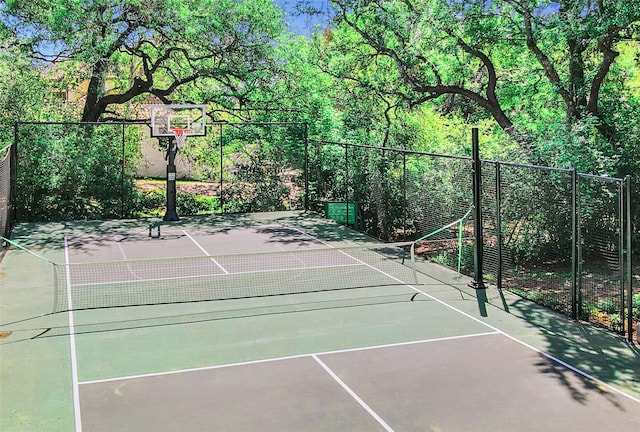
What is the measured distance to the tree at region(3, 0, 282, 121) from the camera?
19969 mm

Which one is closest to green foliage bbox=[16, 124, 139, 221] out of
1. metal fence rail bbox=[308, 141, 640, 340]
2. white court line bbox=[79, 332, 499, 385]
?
metal fence rail bbox=[308, 141, 640, 340]

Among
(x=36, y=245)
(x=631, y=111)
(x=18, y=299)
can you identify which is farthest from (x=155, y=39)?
(x=631, y=111)

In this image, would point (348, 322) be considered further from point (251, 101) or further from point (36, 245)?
point (251, 101)

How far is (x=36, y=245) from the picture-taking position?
51.5 ft

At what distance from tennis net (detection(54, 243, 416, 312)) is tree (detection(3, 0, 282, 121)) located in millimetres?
9530

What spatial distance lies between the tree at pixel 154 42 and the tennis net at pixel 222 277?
31.3ft

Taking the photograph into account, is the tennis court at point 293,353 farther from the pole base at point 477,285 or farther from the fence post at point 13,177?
the fence post at point 13,177

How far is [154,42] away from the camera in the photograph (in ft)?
71.3

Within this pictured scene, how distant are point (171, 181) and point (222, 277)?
779 centimetres

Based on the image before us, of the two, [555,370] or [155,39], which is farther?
[155,39]

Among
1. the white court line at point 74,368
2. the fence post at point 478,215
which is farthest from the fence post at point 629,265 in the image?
the white court line at point 74,368

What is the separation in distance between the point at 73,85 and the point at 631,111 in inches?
657

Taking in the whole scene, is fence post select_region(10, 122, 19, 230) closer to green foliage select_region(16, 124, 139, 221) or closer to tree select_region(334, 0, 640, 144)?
green foliage select_region(16, 124, 139, 221)

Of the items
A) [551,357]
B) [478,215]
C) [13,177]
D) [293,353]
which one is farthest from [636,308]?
[13,177]
